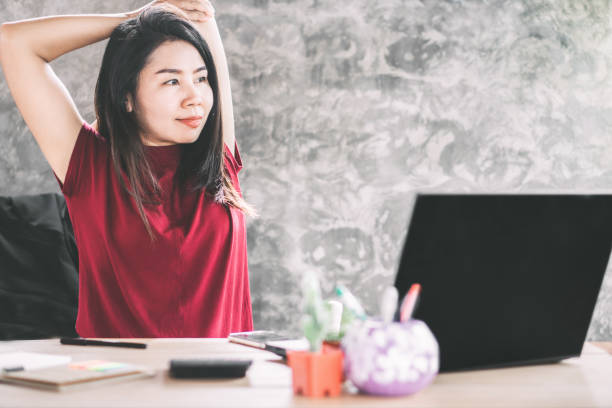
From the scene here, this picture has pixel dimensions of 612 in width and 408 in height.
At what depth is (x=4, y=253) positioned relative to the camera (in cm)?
205

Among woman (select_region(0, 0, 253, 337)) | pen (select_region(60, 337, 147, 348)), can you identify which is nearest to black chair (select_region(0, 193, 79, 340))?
woman (select_region(0, 0, 253, 337))

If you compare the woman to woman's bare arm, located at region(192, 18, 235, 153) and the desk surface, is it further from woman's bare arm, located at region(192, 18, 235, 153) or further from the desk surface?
the desk surface

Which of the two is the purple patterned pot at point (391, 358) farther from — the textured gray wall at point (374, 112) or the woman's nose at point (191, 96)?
the textured gray wall at point (374, 112)

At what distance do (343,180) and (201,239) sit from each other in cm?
97

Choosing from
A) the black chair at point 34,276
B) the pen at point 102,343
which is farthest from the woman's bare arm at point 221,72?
the pen at point 102,343

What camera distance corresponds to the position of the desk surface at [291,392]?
2.66 ft

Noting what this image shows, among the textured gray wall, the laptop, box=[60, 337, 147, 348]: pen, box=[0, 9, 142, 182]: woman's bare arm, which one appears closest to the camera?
the laptop

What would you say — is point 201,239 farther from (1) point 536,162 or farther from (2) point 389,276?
(1) point 536,162

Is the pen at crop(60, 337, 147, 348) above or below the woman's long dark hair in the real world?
below

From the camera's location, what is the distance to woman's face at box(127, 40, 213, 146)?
1.77 metres

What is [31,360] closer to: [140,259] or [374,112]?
[140,259]

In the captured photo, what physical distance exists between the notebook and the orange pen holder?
0.81 feet

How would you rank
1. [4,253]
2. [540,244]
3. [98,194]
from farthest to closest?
[4,253]
[98,194]
[540,244]

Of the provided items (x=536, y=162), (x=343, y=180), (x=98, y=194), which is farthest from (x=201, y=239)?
(x=536, y=162)
